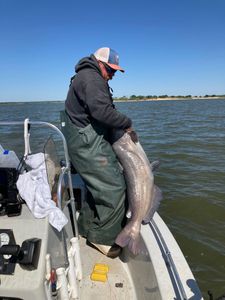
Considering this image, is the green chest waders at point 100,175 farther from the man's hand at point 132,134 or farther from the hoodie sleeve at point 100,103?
the man's hand at point 132,134

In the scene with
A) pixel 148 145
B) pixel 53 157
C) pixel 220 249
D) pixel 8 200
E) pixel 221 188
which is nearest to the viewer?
pixel 8 200

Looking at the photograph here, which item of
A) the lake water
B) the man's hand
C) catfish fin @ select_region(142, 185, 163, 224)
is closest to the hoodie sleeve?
the man's hand

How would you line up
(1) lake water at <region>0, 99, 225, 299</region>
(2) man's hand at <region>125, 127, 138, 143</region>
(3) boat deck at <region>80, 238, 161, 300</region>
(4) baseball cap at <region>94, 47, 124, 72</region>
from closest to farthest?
(3) boat deck at <region>80, 238, 161, 300</region>
(4) baseball cap at <region>94, 47, 124, 72</region>
(2) man's hand at <region>125, 127, 138, 143</region>
(1) lake water at <region>0, 99, 225, 299</region>

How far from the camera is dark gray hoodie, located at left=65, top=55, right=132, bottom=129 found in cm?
329

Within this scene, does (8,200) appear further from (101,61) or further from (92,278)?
(101,61)

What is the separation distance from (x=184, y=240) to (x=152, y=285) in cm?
349

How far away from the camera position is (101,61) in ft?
11.6

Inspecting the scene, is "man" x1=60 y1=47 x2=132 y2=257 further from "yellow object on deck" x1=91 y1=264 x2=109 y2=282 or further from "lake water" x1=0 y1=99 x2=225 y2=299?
"lake water" x1=0 y1=99 x2=225 y2=299

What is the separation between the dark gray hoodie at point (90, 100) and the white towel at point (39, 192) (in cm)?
76

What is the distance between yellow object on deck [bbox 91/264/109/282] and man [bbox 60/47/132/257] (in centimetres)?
23

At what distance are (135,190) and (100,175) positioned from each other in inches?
17.0

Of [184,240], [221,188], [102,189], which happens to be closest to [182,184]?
[221,188]

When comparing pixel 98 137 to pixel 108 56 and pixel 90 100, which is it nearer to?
pixel 90 100

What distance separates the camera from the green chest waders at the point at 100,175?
11.2 feet
